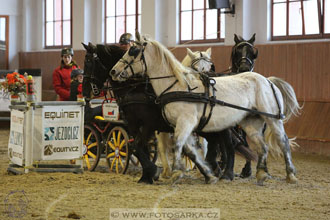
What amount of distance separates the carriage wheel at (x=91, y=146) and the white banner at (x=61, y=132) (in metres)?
0.39

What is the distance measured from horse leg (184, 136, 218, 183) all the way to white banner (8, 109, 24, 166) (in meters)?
2.23

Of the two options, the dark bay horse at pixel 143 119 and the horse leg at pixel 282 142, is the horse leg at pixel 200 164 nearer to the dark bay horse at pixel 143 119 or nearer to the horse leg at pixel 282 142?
the dark bay horse at pixel 143 119

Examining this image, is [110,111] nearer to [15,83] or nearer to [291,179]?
[15,83]

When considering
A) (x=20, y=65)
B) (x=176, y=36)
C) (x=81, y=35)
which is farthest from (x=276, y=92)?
(x=20, y=65)

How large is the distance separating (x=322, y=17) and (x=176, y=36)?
363 cm

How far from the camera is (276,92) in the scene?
6883 mm

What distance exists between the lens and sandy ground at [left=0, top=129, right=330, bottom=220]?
16.4 feet

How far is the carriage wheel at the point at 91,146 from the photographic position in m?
8.15

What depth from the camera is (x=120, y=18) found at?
14984 mm

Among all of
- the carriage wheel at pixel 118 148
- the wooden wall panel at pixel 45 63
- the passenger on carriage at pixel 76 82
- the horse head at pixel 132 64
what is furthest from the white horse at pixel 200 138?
the wooden wall panel at pixel 45 63

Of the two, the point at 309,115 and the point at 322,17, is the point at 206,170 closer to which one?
the point at 309,115

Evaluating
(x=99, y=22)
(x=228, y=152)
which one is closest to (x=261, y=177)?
(x=228, y=152)

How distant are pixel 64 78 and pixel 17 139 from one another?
1.57 meters

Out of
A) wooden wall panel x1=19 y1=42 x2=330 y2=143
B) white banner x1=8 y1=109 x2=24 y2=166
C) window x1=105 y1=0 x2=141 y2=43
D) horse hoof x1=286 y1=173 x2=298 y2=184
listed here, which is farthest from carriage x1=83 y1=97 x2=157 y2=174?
window x1=105 y1=0 x2=141 y2=43
